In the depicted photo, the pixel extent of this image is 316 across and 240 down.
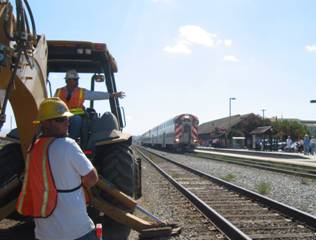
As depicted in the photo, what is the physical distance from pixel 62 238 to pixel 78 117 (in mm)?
3725

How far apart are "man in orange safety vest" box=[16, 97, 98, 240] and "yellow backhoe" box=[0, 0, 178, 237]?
3.35 feet

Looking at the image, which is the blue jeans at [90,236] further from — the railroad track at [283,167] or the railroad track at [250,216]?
the railroad track at [283,167]

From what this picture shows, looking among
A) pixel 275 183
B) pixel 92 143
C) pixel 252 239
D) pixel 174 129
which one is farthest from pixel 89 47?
pixel 174 129

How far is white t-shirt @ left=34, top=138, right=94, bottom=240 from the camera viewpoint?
384cm

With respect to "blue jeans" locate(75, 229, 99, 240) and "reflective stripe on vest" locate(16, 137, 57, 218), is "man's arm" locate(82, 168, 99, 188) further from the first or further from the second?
"blue jeans" locate(75, 229, 99, 240)

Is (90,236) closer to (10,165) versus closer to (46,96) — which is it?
(46,96)

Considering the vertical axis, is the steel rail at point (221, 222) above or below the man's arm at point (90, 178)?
below

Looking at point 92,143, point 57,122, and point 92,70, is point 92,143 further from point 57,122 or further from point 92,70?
point 57,122

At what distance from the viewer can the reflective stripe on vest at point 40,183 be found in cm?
382

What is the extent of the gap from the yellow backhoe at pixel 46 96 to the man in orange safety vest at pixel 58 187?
1021mm

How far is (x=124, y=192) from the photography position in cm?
740

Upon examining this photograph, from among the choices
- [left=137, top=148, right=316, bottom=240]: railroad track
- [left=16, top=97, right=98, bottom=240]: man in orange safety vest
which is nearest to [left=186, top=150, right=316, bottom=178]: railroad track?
[left=137, top=148, right=316, bottom=240]: railroad track

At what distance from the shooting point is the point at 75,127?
7414 mm

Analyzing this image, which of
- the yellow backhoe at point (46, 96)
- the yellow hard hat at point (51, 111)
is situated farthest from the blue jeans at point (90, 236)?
the yellow backhoe at point (46, 96)
